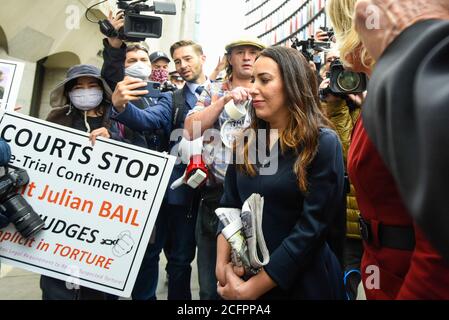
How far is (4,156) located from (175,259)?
1.20m

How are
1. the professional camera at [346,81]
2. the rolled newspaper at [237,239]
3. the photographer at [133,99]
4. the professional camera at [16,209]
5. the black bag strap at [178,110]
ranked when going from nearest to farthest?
the rolled newspaper at [237,239] → the professional camera at [346,81] → the professional camera at [16,209] → the photographer at [133,99] → the black bag strap at [178,110]

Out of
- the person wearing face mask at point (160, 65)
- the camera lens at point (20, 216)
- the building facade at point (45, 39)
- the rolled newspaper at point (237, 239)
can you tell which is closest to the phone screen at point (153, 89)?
the person wearing face mask at point (160, 65)

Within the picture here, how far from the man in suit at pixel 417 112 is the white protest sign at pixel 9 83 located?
2210 mm

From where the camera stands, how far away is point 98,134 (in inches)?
79.9

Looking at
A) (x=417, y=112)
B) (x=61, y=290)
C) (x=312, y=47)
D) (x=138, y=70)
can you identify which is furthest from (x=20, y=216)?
(x=312, y=47)

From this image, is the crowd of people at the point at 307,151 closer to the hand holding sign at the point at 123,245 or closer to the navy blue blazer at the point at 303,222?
the navy blue blazer at the point at 303,222

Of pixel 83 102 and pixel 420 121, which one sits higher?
pixel 420 121

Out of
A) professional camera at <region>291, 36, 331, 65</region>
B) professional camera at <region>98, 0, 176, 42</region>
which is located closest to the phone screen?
professional camera at <region>98, 0, 176, 42</region>

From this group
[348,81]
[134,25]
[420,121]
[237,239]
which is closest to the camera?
[420,121]

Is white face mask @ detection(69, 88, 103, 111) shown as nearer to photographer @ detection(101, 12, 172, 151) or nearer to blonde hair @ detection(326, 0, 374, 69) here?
photographer @ detection(101, 12, 172, 151)

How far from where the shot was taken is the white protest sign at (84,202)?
1.88m

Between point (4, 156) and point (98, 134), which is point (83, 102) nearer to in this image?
point (98, 134)
